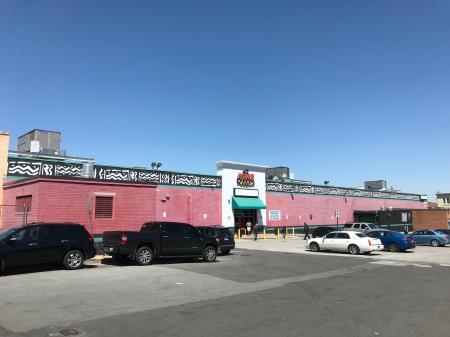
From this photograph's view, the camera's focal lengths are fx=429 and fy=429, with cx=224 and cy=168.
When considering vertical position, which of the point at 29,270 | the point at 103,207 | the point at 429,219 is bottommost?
the point at 29,270

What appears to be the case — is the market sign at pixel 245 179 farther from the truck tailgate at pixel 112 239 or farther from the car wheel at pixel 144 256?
the truck tailgate at pixel 112 239

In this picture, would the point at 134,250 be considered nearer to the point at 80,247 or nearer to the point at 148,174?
the point at 80,247

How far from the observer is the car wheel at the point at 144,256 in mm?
18008

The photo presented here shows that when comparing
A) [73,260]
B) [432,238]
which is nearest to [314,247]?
[432,238]

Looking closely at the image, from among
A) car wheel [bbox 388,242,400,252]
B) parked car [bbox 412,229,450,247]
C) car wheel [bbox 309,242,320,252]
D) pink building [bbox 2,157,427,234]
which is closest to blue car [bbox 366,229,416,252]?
car wheel [bbox 388,242,400,252]

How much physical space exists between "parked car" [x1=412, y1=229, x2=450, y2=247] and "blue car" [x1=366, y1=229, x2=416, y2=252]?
599cm

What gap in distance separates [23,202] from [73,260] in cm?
906

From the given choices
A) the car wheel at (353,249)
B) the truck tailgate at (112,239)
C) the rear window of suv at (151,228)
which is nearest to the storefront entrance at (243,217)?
the car wheel at (353,249)

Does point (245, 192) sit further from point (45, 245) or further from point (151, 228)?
point (45, 245)

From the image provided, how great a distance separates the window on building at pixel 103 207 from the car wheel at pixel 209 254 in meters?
6.72

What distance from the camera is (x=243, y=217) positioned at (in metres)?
44.7

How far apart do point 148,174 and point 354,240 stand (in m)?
17.5

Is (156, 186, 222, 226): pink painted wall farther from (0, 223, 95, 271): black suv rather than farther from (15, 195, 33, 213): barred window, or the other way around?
(0, 223, 95, 271): black suv

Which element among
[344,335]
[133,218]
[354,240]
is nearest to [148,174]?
[133,218]
